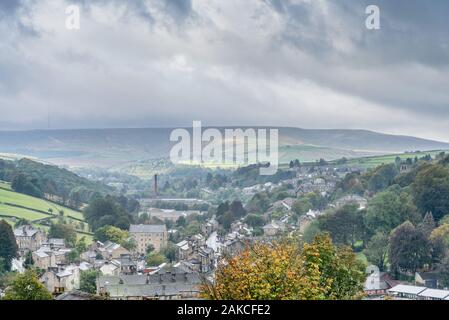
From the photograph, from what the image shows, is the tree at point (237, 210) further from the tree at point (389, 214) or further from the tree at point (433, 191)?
the tree at point (433, 191)

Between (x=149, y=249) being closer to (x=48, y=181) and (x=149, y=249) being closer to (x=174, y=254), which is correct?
(x=174, y=254)

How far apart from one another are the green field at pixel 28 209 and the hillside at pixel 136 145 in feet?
13.8

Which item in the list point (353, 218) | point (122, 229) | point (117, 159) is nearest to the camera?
point (353, 218)

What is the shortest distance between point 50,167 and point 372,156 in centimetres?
2549

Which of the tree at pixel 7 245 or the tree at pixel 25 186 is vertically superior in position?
the tree at pixel 25 186

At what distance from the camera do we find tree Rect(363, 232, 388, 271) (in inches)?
1195

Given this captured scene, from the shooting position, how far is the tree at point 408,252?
2901 centimetres

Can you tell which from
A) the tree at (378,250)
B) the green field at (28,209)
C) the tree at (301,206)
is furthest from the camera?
the tree at (301,206)

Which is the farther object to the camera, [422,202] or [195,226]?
[195,226]

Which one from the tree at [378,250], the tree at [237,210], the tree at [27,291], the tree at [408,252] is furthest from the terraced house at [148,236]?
the tree at [27,291]

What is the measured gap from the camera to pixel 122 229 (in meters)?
43.4

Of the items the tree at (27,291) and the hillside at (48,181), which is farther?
the hillside at (48,181)
